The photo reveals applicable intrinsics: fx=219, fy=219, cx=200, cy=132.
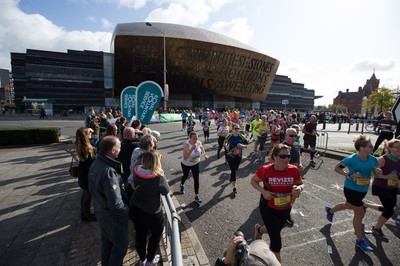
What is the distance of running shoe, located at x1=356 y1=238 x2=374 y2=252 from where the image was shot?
3603 mm

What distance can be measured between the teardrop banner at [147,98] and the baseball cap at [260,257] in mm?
7091

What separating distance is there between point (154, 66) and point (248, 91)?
88.3 feet

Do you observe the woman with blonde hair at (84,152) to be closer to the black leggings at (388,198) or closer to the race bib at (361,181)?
the race bib at (361,181)

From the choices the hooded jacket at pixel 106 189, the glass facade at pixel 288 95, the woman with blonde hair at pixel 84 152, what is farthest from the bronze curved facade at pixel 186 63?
the hooded jacket at pixel 106 189

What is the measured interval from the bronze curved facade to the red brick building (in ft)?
→ 254

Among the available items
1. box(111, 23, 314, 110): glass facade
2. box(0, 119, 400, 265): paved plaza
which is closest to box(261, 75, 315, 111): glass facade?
box(111, 23, 314, 110): glass facade

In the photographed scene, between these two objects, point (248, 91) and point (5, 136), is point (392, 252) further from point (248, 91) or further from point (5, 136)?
point (248, 91)

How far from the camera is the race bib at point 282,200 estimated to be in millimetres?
3041

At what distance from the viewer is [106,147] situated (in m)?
2.62

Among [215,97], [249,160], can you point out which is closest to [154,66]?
[215,97]

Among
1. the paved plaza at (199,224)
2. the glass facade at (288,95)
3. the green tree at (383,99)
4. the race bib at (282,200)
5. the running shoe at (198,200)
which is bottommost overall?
the paved plaza at (199,224)

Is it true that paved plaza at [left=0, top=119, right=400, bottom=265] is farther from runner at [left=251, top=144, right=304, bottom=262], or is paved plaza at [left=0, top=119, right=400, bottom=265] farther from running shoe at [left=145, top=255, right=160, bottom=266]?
runner at [left=251, top=144, right=304, bottom=262]

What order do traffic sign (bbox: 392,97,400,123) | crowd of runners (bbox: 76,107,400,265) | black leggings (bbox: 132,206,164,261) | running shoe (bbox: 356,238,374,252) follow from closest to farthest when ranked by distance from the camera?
1. crowd of runners (bbox: 76,107,400,265)
2. black leggings (bbox: 132,206,164,261)
3. running shoe (bbox: 356,238,374,252)
4. traffic sign (bbox: 392,97,400,123)

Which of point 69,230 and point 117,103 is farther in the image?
point 117,103
